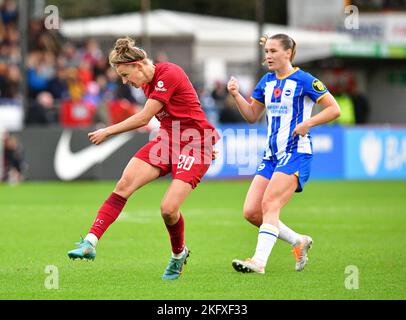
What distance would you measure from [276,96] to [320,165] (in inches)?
645

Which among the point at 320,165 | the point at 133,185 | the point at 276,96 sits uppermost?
the point at 276,96

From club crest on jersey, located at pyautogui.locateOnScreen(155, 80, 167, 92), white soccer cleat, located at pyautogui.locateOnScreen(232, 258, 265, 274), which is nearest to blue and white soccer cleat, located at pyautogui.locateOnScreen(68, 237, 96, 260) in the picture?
white soccer cleat, located at pyautogui.locateOnScreen(232, 258, 265, 274)

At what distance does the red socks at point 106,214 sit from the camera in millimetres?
9414

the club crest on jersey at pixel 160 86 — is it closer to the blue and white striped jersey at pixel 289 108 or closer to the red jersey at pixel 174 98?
the red jersey at pixel 174 98

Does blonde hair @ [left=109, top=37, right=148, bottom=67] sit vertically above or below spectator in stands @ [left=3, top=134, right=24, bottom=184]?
above

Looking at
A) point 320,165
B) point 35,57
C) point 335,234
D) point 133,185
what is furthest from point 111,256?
point 35,57

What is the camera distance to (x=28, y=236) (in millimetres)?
13523

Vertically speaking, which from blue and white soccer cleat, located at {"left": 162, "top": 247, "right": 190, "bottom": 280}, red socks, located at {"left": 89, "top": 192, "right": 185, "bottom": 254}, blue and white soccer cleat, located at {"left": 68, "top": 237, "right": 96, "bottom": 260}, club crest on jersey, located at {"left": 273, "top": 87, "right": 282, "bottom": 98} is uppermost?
club crest on jersey, located at {"left": 273, "top": 87, "right": 282, "bottom": 98}

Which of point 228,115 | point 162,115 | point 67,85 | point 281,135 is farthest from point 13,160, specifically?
point 281,135

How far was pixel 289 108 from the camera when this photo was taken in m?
9.89

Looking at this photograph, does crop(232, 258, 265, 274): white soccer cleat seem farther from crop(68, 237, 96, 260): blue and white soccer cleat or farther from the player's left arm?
crop(68, 237, 96, 260): blue and white soccer cleat

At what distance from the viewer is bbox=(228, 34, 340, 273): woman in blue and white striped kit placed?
31.9 ft

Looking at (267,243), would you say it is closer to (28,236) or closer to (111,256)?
(111,256)
